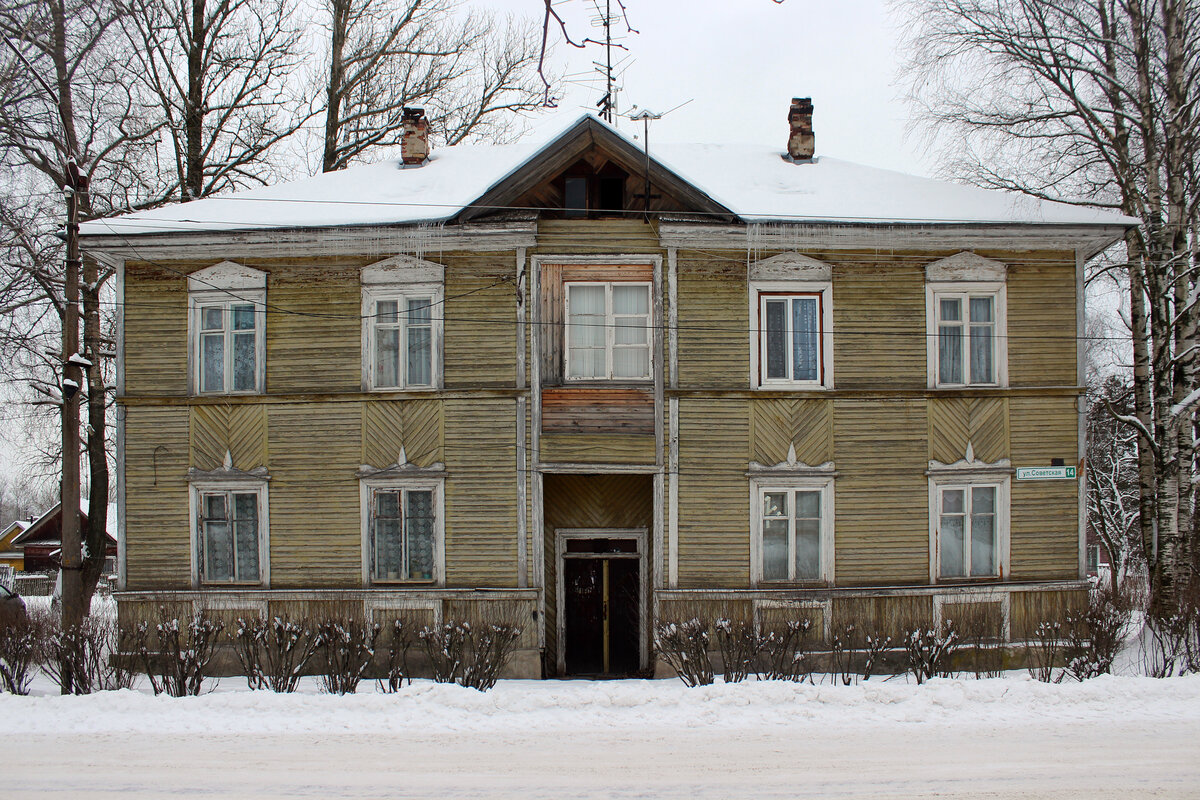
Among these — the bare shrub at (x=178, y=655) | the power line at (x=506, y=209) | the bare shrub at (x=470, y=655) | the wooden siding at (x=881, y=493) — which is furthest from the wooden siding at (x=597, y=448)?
the bare shrub at (x=178, y=655)

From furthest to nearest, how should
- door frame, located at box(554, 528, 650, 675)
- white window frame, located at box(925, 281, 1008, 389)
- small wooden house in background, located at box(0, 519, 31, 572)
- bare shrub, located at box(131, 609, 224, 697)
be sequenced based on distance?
1. small wooden house in background, located at box(0, 519, 31, 572)
2. door frame, located at box(554, 528, 650, 675)
3. white window frame, located at box(925, 281, 1008, 389)
4. bare shrub, located at box(131, 609, 224, 697)

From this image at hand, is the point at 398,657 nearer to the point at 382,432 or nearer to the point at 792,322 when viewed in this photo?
the point at 382,432

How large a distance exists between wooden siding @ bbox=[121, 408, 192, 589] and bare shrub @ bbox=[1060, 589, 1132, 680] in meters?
13.2

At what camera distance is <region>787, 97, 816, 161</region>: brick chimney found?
16219 millimetres

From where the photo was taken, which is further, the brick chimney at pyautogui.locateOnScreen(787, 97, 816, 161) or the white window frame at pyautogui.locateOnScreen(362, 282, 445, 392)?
the brick chimney at pyautogui.locateOnScreen(787, 97, 816, 161)

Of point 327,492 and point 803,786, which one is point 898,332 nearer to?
Answer: point 803,786

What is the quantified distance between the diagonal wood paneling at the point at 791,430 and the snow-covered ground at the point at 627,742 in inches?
143

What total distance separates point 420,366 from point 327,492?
8.08 ft

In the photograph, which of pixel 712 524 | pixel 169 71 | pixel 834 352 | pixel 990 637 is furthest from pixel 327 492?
pixel 169 71

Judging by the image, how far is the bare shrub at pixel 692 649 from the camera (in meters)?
12.1

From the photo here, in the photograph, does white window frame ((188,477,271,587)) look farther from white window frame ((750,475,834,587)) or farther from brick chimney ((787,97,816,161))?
brick chimney ((787,97,816,161))

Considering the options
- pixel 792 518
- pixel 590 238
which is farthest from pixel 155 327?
pixel 792 518

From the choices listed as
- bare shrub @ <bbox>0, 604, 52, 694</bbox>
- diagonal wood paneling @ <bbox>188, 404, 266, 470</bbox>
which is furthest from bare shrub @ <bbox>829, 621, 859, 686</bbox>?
bare shrub @ <bbox>0, 604, 52, 694</bbox>

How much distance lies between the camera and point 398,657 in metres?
12.7
